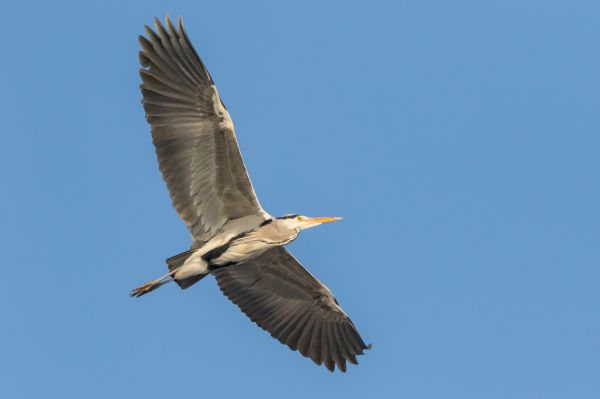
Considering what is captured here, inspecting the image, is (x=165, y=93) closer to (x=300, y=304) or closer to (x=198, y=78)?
(x=198, y=78)

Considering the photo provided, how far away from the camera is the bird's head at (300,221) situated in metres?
15.9

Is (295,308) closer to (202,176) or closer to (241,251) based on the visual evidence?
(241,251)

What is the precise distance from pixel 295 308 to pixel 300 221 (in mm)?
2034

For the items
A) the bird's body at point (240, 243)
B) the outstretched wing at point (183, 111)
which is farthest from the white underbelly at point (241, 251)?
the outstretched wing at point (183, 111)

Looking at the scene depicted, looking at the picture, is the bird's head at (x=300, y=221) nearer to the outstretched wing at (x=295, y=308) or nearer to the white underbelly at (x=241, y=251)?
→ the white underbelly at (x=241, y=251)

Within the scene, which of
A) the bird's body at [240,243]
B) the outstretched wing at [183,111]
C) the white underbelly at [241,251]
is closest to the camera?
the outstretched wing at [183,111]

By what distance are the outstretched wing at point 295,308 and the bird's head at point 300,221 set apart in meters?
1.14

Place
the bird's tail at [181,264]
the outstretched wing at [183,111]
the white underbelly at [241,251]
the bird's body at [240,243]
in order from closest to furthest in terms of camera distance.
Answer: the outstretched wing at [183,111] → the bird's tail at [181,264] → the bird's body at [240,243] → the white underbelly at [241,251]

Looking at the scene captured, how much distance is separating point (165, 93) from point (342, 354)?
5.29 metres

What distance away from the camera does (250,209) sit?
51.8 ft

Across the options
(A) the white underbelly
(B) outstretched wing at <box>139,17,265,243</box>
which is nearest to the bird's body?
(A) the white underbelly

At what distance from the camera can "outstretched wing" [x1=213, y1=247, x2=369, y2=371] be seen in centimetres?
1725

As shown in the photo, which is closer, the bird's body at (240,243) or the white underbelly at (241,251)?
the bird's body at (240,243)

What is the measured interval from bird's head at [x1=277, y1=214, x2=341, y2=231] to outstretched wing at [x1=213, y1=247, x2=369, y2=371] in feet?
3.74
